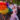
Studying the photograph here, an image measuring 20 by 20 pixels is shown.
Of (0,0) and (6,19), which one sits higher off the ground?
(0,0)

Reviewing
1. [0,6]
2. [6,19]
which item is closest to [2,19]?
[6,19]

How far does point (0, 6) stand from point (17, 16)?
29cm

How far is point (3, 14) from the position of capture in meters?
0.71

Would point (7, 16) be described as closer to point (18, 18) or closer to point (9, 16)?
point (9, 16)

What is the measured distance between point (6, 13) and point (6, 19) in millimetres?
88

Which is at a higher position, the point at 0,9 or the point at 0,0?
the point at 0,0

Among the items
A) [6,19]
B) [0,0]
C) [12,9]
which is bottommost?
[6,19]

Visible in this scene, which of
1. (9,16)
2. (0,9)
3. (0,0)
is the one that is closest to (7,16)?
(9,16)

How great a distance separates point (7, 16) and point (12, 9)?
0.42 ft

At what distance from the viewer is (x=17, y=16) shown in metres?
0.73

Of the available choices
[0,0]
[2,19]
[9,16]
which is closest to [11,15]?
[9,16]

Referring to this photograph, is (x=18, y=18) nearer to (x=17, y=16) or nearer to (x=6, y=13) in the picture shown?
(x=17, y=16)

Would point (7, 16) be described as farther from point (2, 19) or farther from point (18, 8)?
point (18, 8)

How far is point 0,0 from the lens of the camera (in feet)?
2.35
